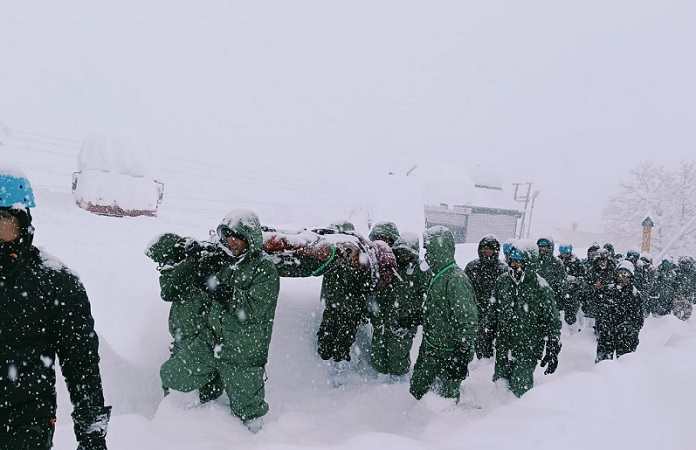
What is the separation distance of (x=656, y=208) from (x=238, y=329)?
41722 mm

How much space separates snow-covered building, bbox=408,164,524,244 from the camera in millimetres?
28656

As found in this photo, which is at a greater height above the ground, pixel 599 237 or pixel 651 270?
pixel 651 270

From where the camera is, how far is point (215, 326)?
3.33m

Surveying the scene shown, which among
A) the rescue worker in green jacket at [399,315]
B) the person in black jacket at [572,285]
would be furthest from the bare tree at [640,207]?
the rescue worker in green jacket at [399,315]

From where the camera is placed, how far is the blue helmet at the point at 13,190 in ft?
5.74

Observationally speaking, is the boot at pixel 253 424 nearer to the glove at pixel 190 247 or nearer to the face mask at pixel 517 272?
the glove at pixel 190 247

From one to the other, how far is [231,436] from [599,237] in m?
46.5

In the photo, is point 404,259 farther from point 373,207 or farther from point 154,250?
point 373,207

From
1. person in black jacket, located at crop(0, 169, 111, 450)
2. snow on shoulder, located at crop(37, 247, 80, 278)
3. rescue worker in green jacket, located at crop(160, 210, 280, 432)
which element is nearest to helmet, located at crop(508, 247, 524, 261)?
rescue worker in green jacket, located at crop(160, 210, 280, 432)

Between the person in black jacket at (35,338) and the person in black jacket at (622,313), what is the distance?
6.06 meters

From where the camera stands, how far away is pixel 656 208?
3541 centimetres

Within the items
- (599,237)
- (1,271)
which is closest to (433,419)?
(1,271)

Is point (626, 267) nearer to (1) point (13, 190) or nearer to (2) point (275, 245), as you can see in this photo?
(2) point (275, 245)

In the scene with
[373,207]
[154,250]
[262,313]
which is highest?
[154,250]
